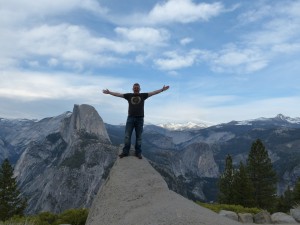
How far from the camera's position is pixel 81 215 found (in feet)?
58.6

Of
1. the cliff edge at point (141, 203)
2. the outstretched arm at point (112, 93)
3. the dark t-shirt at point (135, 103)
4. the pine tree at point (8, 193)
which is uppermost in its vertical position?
the outstretched arm at point (112, 93)

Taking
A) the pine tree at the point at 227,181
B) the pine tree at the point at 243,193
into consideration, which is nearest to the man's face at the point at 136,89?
the pine tree at the point at 243,193

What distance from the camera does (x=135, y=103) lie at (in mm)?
12383

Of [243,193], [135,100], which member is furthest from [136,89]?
[243,193]

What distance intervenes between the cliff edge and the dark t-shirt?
1841 millimetres

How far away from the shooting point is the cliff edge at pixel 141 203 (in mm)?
6785

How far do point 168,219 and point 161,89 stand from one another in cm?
647

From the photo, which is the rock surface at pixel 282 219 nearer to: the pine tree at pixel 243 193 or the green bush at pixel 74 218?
the green bush at pixel 74 218

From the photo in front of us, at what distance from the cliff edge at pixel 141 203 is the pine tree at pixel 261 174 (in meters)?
44.9

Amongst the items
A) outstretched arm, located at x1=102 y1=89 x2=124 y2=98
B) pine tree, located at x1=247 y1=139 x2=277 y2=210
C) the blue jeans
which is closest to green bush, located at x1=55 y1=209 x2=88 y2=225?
the blue jeans

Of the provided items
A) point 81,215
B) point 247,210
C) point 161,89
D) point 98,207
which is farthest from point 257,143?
point 98,207

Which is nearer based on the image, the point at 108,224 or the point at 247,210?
the point at 108,224

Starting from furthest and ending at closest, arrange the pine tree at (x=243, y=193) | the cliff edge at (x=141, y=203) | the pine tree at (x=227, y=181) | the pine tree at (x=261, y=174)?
the pine tree at (x=261, y=174) → the pine tree at (x=227, y=181) → the pine tree at (x=243, y=193) → the cliff edge at (x=141, y=203)

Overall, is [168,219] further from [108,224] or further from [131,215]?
[108,224]
